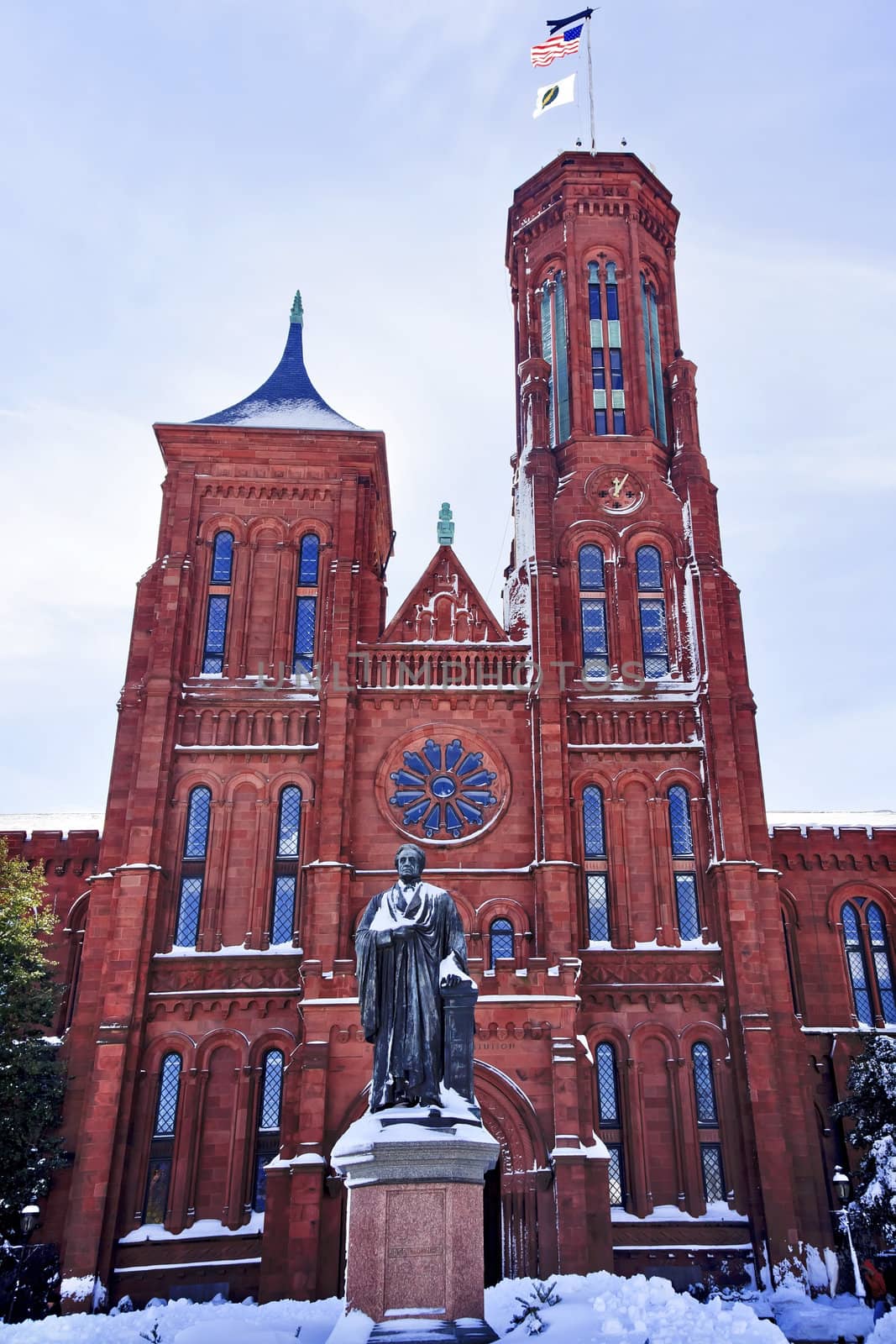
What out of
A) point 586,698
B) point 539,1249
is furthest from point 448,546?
point 539,1249

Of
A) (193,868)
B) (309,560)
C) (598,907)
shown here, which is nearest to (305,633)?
(309,560)

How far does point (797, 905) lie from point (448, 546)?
45.9ft

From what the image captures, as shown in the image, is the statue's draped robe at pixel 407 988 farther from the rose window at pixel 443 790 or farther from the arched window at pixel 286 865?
the rose window at pixel 443 790

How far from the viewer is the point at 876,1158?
24188mm

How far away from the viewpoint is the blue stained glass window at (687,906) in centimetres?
2848

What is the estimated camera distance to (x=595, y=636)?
32.7 metres

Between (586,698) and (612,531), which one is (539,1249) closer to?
(586,698)

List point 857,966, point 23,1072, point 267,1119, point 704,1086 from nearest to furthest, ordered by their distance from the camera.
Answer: point 23,1072 → point 267,1119 → point 704,1086 → point 857,966

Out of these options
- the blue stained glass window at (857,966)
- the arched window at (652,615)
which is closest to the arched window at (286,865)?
the arched window at (652,615)

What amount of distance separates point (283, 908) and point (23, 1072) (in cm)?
691

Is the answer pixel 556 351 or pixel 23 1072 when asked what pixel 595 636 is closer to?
pixel 556 351

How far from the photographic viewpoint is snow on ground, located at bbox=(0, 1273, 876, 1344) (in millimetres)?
12133

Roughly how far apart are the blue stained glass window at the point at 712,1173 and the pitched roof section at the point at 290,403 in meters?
21.8

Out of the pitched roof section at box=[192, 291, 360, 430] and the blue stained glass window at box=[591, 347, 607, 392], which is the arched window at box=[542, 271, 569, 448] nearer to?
the blue stained glass window at box=[591, 347, 607, 392]
